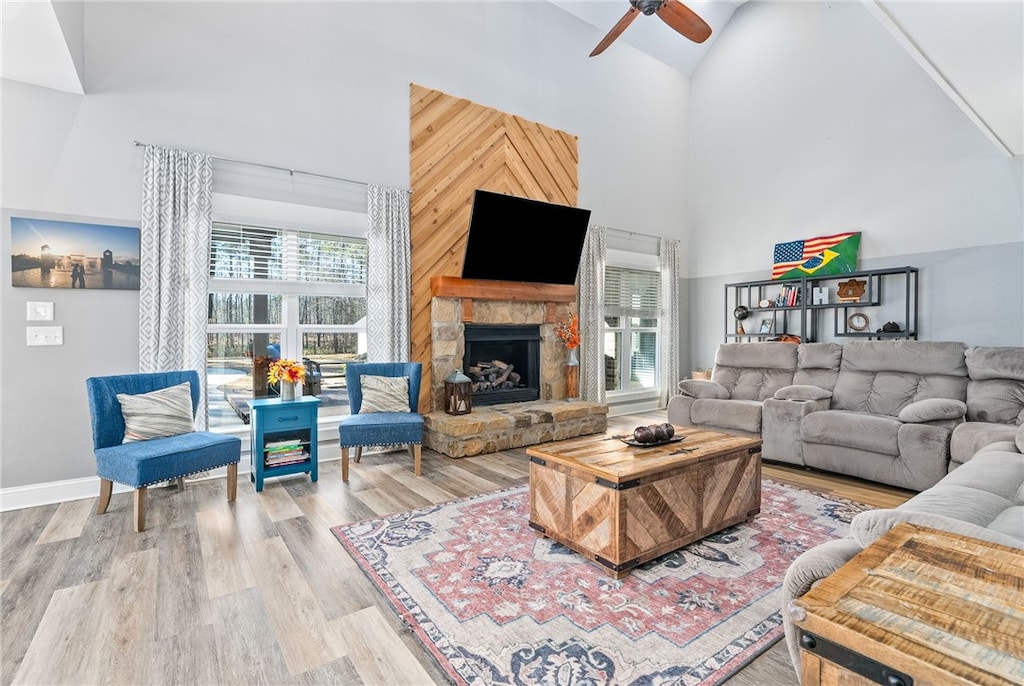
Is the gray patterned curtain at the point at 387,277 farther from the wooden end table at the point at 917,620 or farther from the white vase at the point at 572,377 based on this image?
the wooden end table at the point at 917,620

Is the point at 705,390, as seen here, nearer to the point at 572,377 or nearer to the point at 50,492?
the point at 572,377

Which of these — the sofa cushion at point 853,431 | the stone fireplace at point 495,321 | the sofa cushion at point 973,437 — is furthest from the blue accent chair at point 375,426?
the sofa cushion at point 973,437

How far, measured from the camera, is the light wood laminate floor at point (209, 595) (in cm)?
167

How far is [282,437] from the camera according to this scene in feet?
12.1

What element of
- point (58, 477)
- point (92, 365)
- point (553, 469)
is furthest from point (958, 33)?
point (58, 477)

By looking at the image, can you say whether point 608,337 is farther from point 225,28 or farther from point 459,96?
point 225,28

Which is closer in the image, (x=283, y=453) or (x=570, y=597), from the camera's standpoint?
(x=570, y=597)

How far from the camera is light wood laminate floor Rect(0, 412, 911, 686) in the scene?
167 centimetres

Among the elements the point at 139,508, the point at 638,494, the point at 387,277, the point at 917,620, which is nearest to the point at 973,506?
the point at 638,494

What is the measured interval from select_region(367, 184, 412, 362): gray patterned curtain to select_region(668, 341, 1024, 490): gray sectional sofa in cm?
284

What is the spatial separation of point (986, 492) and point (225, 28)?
5524 mm

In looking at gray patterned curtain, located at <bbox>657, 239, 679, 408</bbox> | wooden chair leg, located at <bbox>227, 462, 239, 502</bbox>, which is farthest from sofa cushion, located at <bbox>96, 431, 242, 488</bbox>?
gray patterned curtain, located at <bbox>657, 239, 679, 408</bbox>

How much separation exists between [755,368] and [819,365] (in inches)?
23.3

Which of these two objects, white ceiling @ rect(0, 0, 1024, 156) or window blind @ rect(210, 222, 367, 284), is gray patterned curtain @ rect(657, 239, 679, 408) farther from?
window blind @ rect(210, 222, 367, 284)
